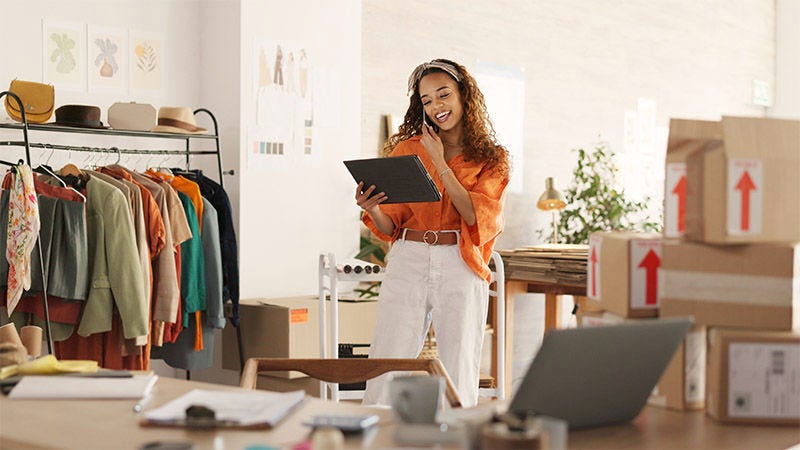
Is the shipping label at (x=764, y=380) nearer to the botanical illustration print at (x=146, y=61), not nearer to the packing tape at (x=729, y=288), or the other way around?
the packing tape at (x=729, y=288)

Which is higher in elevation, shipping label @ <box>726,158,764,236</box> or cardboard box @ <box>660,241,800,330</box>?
shipping label @ <box>726,158,764,236</box>

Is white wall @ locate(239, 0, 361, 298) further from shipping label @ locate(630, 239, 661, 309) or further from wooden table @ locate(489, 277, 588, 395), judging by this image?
shipping label @ locate(630, 239, 661, 309)

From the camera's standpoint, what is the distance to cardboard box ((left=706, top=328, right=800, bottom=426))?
2102 mm

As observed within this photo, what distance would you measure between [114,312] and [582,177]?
142 inches

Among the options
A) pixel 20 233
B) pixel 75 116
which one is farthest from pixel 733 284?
pixel 75 116

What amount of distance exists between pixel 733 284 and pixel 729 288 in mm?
12

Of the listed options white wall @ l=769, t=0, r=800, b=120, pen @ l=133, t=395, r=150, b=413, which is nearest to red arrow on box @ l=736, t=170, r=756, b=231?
pen @ l=133, t=395, r=150, b=413

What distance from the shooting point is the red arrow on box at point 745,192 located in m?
2.18

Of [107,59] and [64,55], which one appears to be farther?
[107,59]

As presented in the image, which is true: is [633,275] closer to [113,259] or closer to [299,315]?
[113,259]

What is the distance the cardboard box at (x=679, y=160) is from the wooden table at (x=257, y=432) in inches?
15.7

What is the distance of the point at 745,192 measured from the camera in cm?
219

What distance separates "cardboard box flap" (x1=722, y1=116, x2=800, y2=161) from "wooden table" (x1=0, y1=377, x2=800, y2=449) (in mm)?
549

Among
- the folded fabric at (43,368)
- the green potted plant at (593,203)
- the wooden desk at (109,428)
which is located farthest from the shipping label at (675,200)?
the green potted plant at (593,203)
